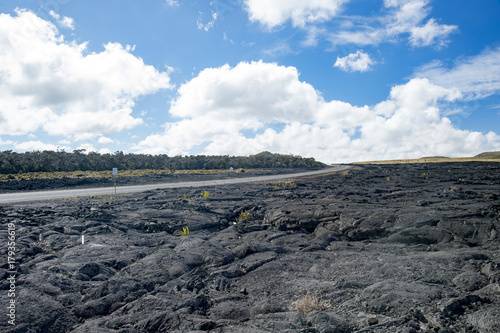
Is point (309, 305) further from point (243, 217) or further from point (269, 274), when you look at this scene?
point (243, 217)

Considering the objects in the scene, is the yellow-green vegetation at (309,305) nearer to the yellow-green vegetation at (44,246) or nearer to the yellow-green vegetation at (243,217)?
the yellow-green vegetation at (44,246)

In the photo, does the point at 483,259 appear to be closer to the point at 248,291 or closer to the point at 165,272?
the point at 248,291

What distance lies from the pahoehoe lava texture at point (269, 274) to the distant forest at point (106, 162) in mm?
42303

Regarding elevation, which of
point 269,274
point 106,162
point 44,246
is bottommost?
point 269,274

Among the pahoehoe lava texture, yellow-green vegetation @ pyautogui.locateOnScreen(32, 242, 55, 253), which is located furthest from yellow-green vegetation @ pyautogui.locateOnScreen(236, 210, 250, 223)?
yellow-green vegetation @ pyautogui.locateOnScreen(32, 242, 55, 253)

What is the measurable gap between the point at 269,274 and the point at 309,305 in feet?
5.43

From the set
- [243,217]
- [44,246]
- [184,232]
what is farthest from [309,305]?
[243,217]

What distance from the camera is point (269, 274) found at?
6258mm

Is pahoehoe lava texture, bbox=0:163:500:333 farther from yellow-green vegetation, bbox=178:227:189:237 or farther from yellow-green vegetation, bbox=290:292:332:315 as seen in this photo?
yellow-green vegetation, bbox=178:227:189:237

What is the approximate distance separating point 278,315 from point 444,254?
4.34 meters

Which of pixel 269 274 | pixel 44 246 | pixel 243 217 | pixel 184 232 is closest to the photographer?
pixel 269 274

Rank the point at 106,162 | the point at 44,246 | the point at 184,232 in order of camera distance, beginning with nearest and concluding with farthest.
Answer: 1. the point at 44,246
2. the point at 184,232
3. the point at 106,162

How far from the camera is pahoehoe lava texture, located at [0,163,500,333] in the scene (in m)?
4.36

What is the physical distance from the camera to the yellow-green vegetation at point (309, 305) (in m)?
4.64
